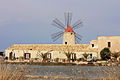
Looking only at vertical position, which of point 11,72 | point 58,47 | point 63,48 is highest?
point 58,47

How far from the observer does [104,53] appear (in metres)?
36.9

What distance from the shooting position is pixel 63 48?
40844mm

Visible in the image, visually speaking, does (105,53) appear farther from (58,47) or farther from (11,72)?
(11,72)

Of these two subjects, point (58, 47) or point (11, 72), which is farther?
point (58, 47)

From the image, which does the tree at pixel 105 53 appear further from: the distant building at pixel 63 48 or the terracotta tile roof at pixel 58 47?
the terracotta tile roof at pixel 58 47

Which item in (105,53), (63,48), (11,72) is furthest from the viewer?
(63,48)

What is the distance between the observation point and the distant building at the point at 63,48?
37250mm

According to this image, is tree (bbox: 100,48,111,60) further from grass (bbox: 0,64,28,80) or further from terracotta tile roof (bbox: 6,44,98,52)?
grass (bbox: 0,64,28,80)

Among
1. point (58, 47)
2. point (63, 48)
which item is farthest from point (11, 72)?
point (58, 47)

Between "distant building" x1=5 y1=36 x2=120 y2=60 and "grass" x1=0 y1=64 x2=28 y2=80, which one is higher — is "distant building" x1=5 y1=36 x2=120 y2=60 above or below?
above

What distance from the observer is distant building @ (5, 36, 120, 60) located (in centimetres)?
3725

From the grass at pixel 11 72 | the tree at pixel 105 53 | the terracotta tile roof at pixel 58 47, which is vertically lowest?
the grass at pixel 11 72

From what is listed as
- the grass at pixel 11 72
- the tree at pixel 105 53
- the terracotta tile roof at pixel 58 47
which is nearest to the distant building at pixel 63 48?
the terracotta tile roof at pixel 58 47

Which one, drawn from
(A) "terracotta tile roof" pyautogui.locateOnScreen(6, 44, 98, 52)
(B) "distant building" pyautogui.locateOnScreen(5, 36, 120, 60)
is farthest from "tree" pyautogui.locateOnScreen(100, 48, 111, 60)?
(A) "terracotta tile roof" pyautogui.locateOnScreen(6, 44, 98, 52)
